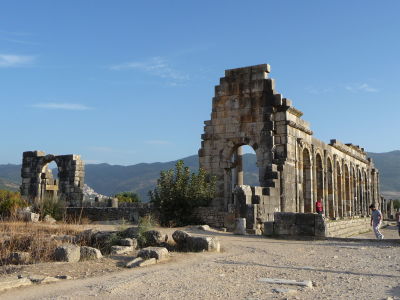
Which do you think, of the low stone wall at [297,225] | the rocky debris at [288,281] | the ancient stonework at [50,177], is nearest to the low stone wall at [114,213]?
the ancient stonework at [50,177]

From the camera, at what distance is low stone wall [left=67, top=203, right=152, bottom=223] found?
18.1m

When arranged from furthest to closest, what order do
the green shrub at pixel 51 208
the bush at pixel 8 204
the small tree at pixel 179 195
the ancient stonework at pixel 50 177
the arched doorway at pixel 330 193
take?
the ancient stonework at pixel 50 177 → the arched doorway at pixel 330 193 → the bush at pixel 8 204 → the green shrub at pixel 51 208 → the small tree at pixel 179 195

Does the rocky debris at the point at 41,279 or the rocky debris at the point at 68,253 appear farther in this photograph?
the rocky debris at the point at 68,253

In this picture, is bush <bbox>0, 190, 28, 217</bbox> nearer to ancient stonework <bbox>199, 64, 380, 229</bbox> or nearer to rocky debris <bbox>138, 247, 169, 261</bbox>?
ancient stonework <bbox>199, 64, 380, 229</bbox>

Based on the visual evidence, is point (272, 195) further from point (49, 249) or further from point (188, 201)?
point (49, 249)

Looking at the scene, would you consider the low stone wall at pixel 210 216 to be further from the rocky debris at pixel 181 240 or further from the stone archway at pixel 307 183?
the rocky debris at pixel 181 240

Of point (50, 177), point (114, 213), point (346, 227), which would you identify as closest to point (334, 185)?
point (346, 227)

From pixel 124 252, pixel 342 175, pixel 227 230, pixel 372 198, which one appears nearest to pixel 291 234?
pixel 227 230

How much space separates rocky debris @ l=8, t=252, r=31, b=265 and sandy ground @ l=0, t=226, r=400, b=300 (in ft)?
3.67

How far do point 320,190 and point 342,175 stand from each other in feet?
18.8

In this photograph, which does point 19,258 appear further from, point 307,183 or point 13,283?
point 307,183

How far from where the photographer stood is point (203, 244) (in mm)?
9430

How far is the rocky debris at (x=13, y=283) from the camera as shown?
594 centimetres

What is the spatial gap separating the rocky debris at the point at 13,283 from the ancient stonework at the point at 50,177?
1855 centimetres
